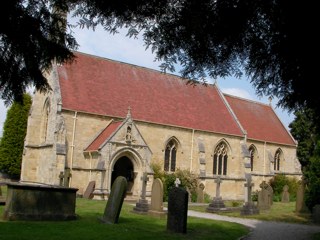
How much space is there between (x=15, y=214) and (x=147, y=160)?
15.3m

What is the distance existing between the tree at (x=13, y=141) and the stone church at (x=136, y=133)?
9233 mm

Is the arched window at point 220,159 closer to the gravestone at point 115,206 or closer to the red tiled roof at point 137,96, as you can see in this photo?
the red tiled roof at point 137,96

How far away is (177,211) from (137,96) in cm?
1889

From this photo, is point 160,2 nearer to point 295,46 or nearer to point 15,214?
point 295,46

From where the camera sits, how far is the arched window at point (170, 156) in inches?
1175

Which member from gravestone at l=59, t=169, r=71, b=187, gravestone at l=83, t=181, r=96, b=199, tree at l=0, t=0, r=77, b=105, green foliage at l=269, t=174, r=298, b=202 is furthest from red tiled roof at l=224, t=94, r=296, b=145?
tree at l=0, t=0, r=77, b=105

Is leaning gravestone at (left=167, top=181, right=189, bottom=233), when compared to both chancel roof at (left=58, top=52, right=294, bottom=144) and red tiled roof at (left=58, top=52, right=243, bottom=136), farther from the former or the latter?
red tiled roof at (left=58, top=52, right=243, bottom=136)

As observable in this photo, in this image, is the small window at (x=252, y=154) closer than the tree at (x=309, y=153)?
No

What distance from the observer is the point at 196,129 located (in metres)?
30.9

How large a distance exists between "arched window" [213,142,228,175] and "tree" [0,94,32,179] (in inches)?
693

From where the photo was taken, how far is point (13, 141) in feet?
123

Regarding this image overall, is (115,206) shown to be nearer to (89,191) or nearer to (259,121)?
(89,191)

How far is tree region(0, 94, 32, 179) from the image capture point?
36.6 metres

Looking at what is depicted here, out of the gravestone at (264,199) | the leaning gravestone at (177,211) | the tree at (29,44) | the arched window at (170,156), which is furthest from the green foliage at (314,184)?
the tree at (29,44)
